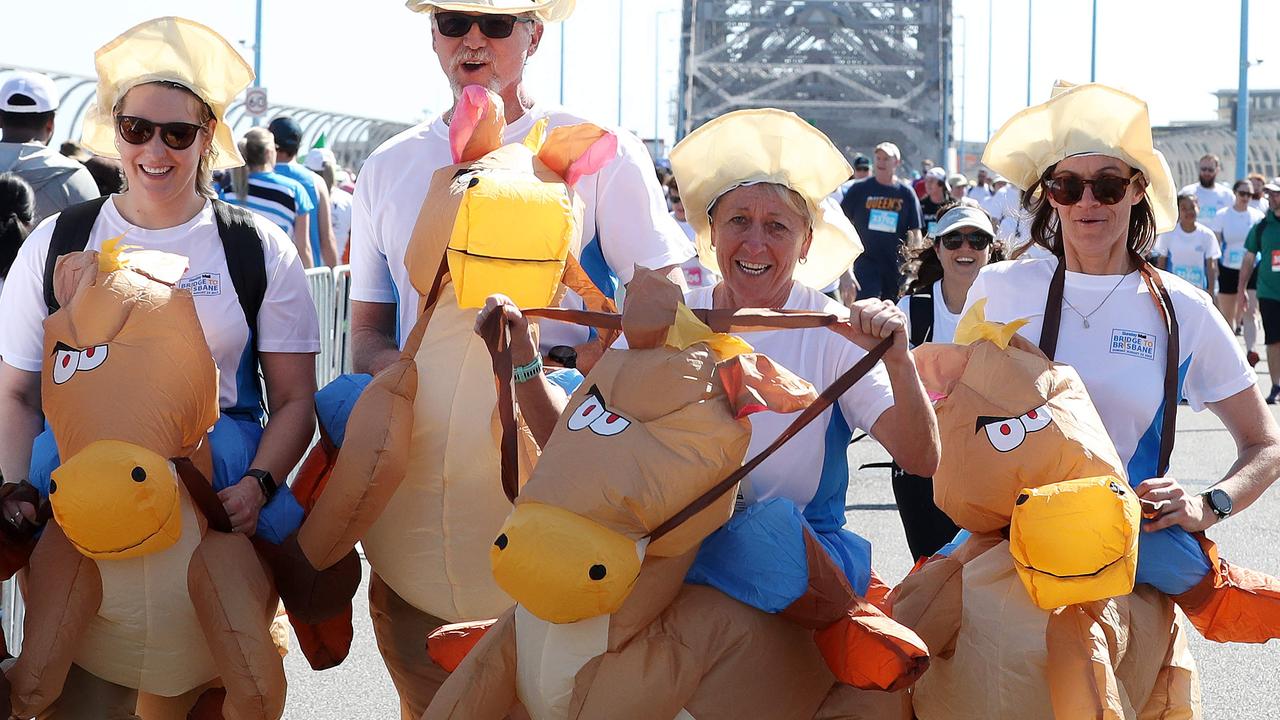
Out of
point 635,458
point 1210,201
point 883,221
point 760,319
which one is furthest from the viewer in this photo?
point 1210,201

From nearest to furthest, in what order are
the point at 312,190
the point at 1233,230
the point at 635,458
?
the point at 635,458 < the point at 312,190 < the point at 1233,230

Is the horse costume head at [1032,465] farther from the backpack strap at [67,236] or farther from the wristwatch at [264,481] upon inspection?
the backpack strap at [67,236]

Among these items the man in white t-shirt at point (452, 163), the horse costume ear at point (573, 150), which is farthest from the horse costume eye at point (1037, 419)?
the horse costume ear at point (573, 150)

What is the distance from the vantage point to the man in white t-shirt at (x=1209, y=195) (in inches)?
668

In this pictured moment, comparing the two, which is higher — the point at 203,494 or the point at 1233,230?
the point at 203,494

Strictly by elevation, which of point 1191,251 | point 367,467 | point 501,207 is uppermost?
point 501,207

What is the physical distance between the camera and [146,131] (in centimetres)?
347

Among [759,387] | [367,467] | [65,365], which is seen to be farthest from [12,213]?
[759,387]

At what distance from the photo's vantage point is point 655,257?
362 cm

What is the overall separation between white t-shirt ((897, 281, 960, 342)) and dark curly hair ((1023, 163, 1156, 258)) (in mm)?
2138

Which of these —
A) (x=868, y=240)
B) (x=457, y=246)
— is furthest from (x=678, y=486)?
(x=868, y=240)

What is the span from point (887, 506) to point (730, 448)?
19.9 feet

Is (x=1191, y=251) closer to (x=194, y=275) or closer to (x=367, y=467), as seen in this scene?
(x=194, y=275)

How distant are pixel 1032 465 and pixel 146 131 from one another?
210cm
